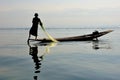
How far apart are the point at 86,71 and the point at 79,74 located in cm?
60

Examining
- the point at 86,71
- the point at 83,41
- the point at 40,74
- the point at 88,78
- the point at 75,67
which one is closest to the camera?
the point at 88,78

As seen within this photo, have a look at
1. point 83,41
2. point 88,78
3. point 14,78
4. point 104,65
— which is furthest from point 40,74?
point 83,41

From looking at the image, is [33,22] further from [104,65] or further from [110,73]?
[110,73]

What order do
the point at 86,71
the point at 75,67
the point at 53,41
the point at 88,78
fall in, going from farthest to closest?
1. the point at 53,41
2. the point at 75,67
3. the point at 86,71
4. the point at 88,78

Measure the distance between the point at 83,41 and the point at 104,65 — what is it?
14.4m

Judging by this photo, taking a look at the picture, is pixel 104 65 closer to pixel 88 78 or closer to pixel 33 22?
pixel 88 78

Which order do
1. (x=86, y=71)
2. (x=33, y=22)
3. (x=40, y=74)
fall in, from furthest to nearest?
1. (x=33, y=22)
2. (x=86, y=71)
3. (x=40, y=74)

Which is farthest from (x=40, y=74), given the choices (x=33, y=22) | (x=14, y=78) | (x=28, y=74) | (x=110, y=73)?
(x=33, y=22)

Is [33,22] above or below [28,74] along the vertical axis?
above

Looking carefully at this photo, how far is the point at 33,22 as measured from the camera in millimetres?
20844

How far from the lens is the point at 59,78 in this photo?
793 centimetres

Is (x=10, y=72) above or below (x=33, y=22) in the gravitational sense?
below

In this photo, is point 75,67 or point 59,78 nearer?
point 59,78

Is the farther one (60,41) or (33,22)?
(60,41)
